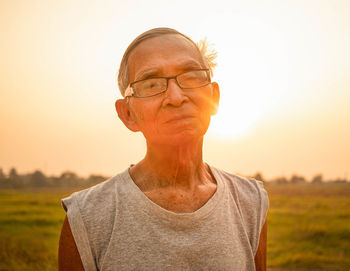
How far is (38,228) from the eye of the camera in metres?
16.5

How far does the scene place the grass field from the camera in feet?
28.1

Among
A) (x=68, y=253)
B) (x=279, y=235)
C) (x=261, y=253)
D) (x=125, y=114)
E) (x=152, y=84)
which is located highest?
(x=152, y=84)

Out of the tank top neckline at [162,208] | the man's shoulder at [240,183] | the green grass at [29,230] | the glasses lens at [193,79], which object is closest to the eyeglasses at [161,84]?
the glasses lens at [193,79]

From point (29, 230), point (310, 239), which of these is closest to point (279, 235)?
point (310, 239)

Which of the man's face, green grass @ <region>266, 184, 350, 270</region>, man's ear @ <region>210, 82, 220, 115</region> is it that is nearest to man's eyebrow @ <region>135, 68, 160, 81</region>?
the man's face

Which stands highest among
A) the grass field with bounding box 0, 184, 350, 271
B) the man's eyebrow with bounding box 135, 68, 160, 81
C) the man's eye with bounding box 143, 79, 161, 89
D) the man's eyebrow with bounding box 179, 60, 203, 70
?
the man's eyebrow with bounding box 179, 60, 203, 70

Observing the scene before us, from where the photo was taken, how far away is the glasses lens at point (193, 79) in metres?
2.01

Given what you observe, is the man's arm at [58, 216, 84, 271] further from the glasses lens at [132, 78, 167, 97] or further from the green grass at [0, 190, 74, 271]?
the green grass at [0, 190, 74, 271]

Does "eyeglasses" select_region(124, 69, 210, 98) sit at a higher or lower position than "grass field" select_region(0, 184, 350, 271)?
higher

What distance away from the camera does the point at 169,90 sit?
6.49 feet

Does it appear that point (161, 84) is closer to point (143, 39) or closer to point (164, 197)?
point (143, 39)

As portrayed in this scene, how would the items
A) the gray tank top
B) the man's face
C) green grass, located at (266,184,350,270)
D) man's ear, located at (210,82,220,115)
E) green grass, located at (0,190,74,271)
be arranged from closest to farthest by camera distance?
1. the gray tank top
2. the man's face
3. man's ear, located at (210,82,220,115)
4. green grass, located at (0,190,74,271)
5. green grass, located at (266,184,350,270)

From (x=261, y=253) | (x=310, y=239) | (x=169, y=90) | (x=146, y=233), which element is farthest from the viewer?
(x=310, y=239)

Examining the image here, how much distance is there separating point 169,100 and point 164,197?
636 mm
